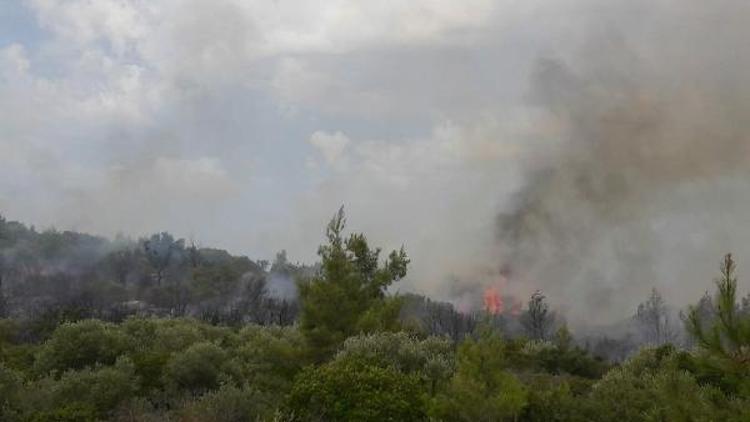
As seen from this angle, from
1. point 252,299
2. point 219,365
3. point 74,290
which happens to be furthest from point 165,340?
point 74,290

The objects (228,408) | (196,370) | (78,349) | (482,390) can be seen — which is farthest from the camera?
(78,349)

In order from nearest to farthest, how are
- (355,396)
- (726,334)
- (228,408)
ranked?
(726,334) < (355,396) < (228,408)

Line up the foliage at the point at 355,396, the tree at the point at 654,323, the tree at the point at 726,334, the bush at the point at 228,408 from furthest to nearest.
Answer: the tree at the point at 654,323, the bush at the point at 228,408, the foliage at the point at 355,396, the tree at the point at 726,334

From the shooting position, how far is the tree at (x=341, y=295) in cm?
3066

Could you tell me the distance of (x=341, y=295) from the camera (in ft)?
104

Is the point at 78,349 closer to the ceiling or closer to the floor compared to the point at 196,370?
closer to the ceiling

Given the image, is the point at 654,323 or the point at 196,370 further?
the point at 654,323

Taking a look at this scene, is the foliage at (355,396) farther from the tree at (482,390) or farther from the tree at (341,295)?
the tree at (341,295)

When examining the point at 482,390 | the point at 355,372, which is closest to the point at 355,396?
the point at 355,372

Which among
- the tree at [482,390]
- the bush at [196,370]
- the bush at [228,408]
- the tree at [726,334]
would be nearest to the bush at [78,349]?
the bush at [196,370]

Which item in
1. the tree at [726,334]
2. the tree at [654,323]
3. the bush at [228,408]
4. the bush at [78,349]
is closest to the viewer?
the tree at [726,334]

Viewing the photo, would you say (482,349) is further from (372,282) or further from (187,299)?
(187,299)

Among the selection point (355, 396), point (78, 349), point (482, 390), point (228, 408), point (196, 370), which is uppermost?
point (78, 349)

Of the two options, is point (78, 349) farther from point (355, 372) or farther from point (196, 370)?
point (355, 372)
